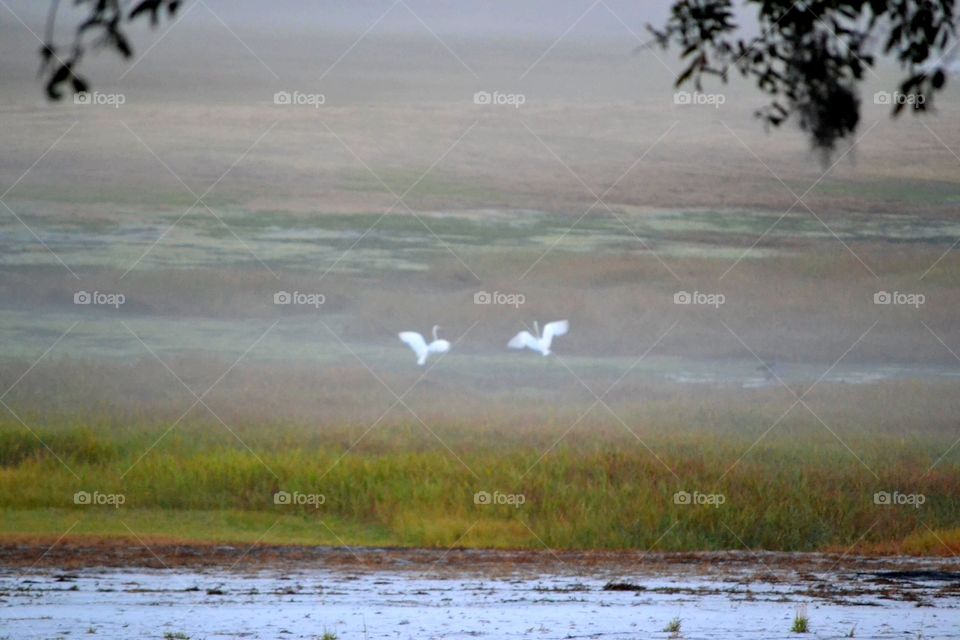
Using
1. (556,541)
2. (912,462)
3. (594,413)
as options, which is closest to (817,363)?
(912,462)

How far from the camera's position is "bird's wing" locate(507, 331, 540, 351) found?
371 inches

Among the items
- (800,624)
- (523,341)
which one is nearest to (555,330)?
(523,341)

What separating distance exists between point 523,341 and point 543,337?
15cm

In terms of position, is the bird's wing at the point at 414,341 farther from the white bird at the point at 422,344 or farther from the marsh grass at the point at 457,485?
the marsh grass at the point at 457,485

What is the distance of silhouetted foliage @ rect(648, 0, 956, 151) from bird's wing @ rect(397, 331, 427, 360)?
9.02 feet

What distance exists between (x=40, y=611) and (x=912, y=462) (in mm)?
6232

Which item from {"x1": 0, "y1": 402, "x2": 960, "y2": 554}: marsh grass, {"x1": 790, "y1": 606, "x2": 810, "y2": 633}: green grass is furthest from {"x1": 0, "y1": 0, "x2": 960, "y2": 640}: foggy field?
{"x1": 790, "y1": 606, "x2": 810, "y2": 633}: green grass

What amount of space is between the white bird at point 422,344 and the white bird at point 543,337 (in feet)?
1.73

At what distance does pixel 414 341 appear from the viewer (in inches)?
369

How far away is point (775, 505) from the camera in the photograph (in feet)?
30.8

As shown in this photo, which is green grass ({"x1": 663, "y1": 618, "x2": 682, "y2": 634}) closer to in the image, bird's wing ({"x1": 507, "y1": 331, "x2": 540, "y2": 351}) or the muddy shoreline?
the muddy shoreline

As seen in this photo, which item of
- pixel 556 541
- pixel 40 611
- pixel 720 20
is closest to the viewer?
pixel 720 20

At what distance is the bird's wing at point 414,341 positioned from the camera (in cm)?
936

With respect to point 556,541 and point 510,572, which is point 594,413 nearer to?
point 556,541
